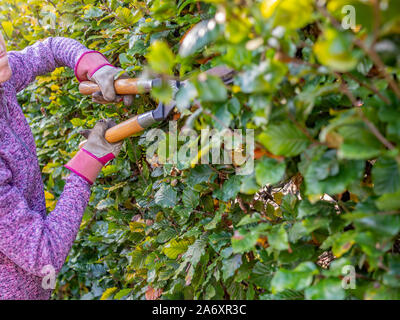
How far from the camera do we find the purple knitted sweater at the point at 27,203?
1281 millimetres

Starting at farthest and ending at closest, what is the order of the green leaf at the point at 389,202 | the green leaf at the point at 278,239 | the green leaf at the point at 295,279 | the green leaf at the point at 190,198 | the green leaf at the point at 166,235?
the green leaf at the point at 166,235 < the green leaf at the point at 190,198 < the green leaf at the point at 278,239 < the green leaf at the point at 295,279 < the green leaf at the point at 389,202

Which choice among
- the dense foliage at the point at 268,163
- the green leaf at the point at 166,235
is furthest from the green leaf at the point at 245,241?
the green leaf at the point at 166,235

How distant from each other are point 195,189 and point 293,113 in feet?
2.10

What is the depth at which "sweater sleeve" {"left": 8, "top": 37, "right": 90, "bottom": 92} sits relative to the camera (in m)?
1.64

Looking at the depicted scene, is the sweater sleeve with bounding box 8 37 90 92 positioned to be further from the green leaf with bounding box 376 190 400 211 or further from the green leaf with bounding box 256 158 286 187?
the green leaf with bounding box 376 190 400 211

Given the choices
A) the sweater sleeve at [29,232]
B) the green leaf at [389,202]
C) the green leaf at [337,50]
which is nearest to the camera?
the green leaf at [337,50]

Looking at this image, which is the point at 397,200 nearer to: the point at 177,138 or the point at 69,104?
the point at 177,138

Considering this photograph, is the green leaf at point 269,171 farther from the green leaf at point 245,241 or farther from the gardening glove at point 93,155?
the gardening glove at point 93,155

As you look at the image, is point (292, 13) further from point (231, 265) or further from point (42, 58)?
point (42, 58)

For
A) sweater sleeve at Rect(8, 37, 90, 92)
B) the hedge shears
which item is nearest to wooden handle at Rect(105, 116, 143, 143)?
the hedge shears

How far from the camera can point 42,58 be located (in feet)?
5.77

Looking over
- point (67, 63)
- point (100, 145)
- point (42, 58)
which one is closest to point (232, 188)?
point (100, 145)

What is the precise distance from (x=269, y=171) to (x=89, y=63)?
103 cm
